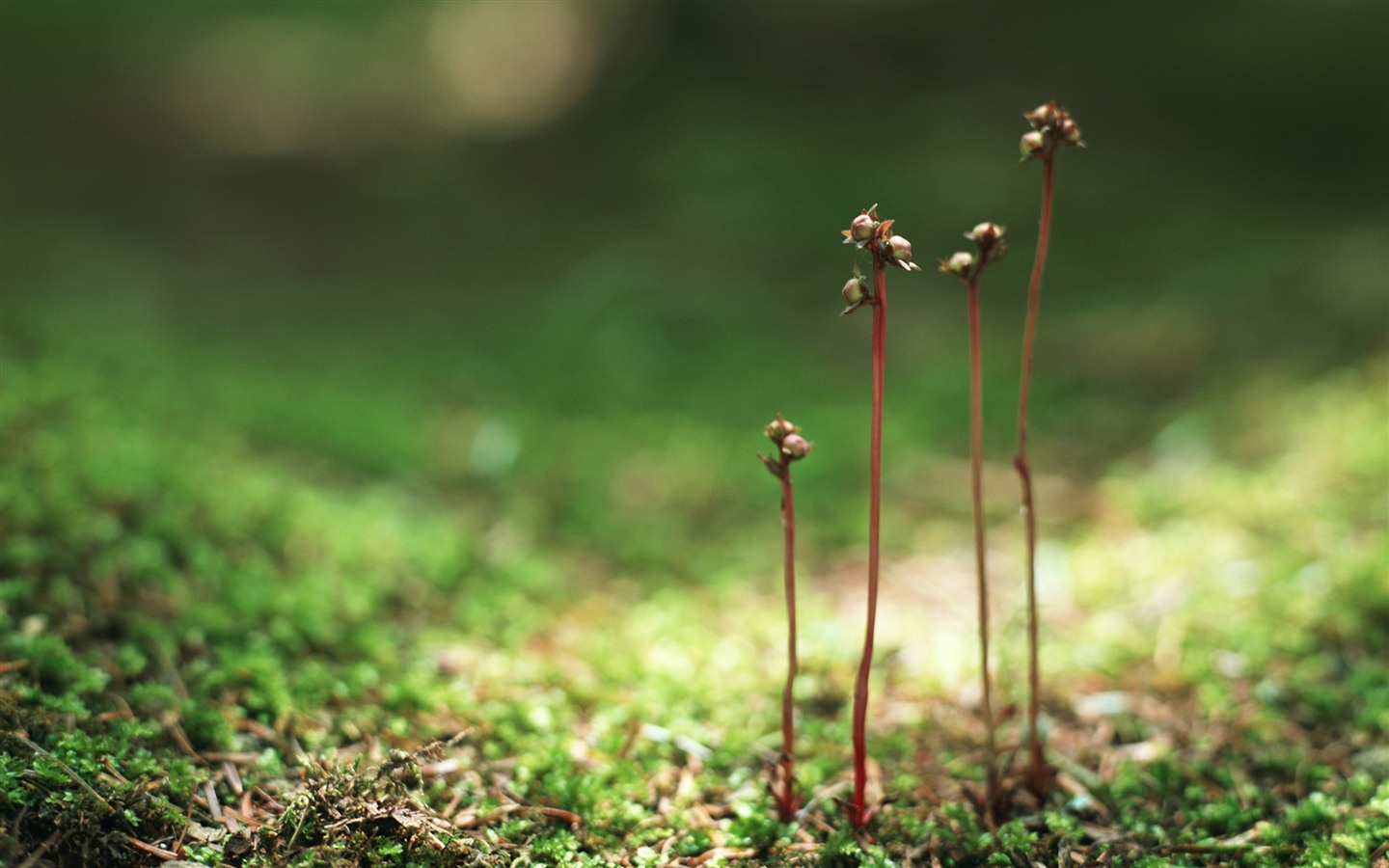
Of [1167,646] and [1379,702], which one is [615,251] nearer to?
[1167,646]

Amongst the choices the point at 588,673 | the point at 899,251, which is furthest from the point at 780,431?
the point at 588,673

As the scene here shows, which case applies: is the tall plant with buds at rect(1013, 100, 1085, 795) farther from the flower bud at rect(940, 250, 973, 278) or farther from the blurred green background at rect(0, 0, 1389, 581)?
the blurred green background at rect(0, 0, 1389, 581)

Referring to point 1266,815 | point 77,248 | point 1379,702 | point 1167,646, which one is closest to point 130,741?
point 1266,815

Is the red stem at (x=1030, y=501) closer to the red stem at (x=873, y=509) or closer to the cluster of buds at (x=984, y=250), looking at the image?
the cluster of buds at (x=984, y=250)

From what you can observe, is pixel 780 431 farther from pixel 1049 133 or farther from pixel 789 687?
pixel 1049 133

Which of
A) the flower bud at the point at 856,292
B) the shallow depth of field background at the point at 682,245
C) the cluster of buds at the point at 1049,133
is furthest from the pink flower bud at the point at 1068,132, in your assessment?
the shallow depth of field background at the point at 682,245
